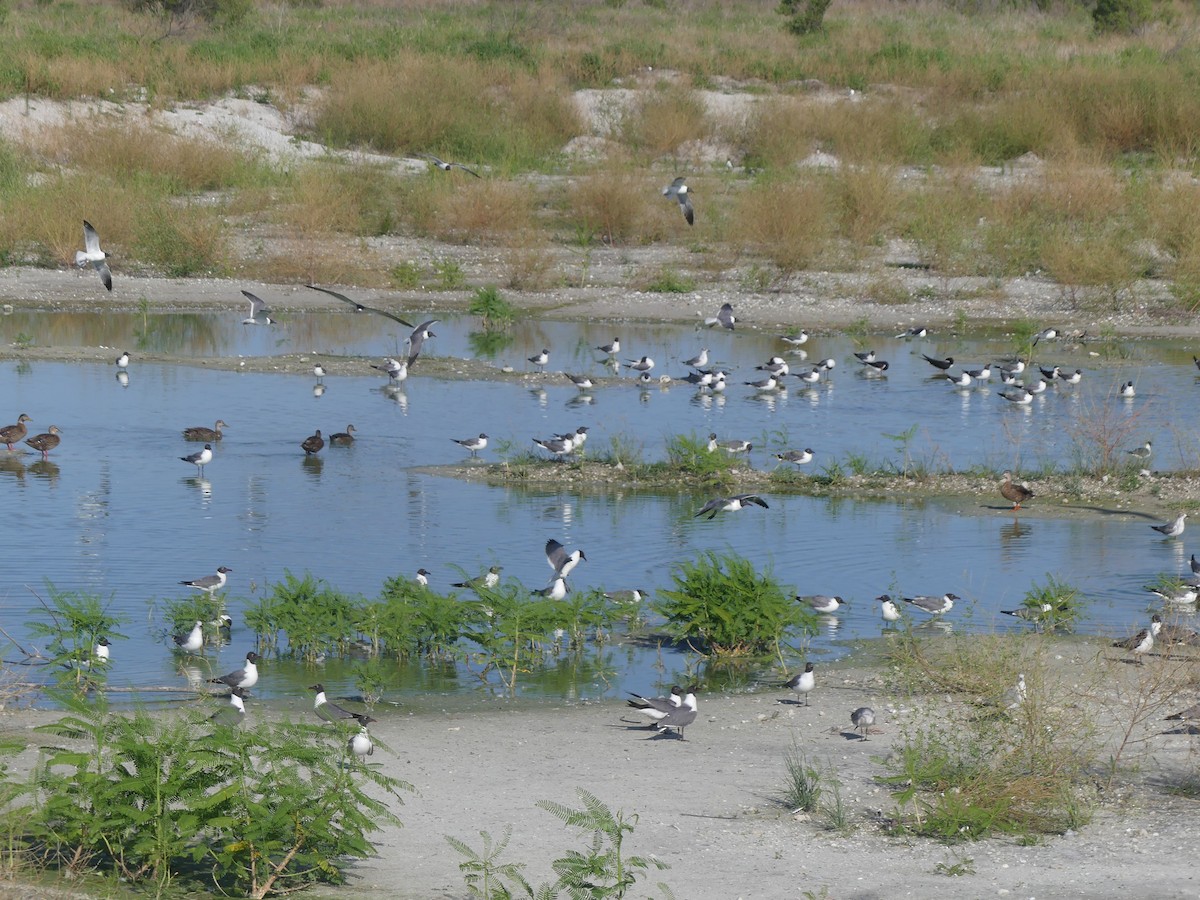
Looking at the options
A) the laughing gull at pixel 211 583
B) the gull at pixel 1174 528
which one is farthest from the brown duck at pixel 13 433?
the gull at pixel 1174 528

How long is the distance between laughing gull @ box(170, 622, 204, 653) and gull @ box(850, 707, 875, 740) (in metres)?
4.30

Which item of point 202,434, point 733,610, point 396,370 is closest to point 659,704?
point 733,610

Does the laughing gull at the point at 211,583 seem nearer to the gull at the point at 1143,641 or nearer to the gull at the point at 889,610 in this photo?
the gull at the point at 889,610

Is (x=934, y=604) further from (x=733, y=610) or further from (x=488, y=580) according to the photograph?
(x=488, y=580)

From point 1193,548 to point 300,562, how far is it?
746 centimetres

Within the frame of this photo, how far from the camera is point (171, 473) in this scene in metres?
17.0

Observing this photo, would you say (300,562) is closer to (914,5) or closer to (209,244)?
(209,244)

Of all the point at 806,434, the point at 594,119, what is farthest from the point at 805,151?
the point at 806,434

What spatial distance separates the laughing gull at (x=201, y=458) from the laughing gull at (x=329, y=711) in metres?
7.27

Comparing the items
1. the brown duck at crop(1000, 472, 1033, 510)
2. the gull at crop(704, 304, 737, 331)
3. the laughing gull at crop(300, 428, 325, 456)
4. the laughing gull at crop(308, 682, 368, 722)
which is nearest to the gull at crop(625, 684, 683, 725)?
the laughing gull at crop(308, 682, 368, 722)

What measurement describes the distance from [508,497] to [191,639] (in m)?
5.56

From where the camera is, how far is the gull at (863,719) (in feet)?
31.1

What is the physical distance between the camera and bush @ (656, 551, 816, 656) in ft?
36.8

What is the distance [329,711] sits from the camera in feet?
31.7
